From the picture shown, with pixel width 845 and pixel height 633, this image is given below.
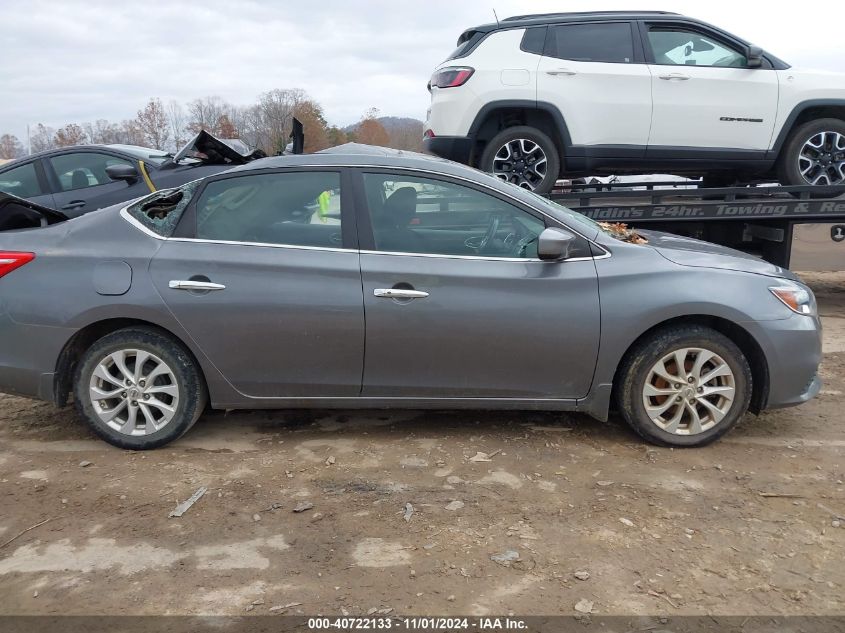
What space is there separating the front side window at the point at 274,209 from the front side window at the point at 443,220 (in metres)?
0.24

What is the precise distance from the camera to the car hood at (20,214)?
160 inches

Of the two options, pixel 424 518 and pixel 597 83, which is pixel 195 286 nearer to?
pixel 424 518

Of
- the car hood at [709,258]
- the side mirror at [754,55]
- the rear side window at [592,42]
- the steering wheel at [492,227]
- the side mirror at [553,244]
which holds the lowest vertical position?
the car hood at [709,258]

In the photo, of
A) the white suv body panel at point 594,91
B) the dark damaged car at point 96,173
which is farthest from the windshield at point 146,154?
the white suv body panel at point 594,91

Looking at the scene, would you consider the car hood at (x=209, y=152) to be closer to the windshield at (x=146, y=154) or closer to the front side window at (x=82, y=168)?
the windshield at (x=146, y=154)

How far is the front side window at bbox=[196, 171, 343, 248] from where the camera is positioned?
379 cm

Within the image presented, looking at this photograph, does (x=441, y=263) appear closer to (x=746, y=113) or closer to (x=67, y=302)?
(x=67, y=302)

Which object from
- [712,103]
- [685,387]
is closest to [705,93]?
[712,103]

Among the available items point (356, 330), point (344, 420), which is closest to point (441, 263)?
point (356, 330)

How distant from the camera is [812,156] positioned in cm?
680

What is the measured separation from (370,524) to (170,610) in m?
0.93

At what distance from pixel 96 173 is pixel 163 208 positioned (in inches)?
146

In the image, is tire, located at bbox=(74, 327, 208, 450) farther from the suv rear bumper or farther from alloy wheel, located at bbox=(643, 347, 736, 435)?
the suv rear bumper

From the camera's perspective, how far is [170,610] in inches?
99.6
